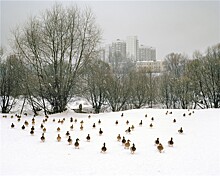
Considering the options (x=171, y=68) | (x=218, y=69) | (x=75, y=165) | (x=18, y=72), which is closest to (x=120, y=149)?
(x=75, y=165)

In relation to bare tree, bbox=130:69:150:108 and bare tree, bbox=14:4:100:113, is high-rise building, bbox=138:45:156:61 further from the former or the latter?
bare tree, bbox=14:4:100:113

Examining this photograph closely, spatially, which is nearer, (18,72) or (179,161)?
(179,161)

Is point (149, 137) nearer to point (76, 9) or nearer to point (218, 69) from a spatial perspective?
point (76, 9)

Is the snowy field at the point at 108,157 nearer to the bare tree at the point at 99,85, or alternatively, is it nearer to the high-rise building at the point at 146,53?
the bare tree at the point at 99,85

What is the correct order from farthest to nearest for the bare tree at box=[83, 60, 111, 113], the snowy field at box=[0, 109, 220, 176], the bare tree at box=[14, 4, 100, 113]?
1. the bare tree at box=[83, 60, 111, 113]
2. the bare tree at box=[14, 4, 100, 113]
3. the snowy field at box=[0, 109, 220, 176]

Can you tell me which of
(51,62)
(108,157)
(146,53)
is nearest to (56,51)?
(51,62)

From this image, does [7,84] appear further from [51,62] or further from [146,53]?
[146,53]

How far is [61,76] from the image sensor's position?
16.2 m

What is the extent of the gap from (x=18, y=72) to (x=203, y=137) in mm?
14472

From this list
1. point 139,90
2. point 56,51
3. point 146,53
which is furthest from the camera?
point 146,53

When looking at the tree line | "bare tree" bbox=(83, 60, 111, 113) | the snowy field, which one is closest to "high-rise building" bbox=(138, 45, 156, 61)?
"bare tree" bbox=(83, 60, 111, 113)

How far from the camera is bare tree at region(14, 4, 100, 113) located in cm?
1605

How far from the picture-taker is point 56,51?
1641cm

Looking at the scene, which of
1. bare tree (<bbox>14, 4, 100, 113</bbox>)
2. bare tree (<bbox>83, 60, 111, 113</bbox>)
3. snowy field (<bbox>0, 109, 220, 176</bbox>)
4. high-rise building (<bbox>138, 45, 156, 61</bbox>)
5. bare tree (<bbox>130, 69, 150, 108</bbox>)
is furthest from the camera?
high-rise building (<bbox>138, 45, 156, 61</bbox>)
